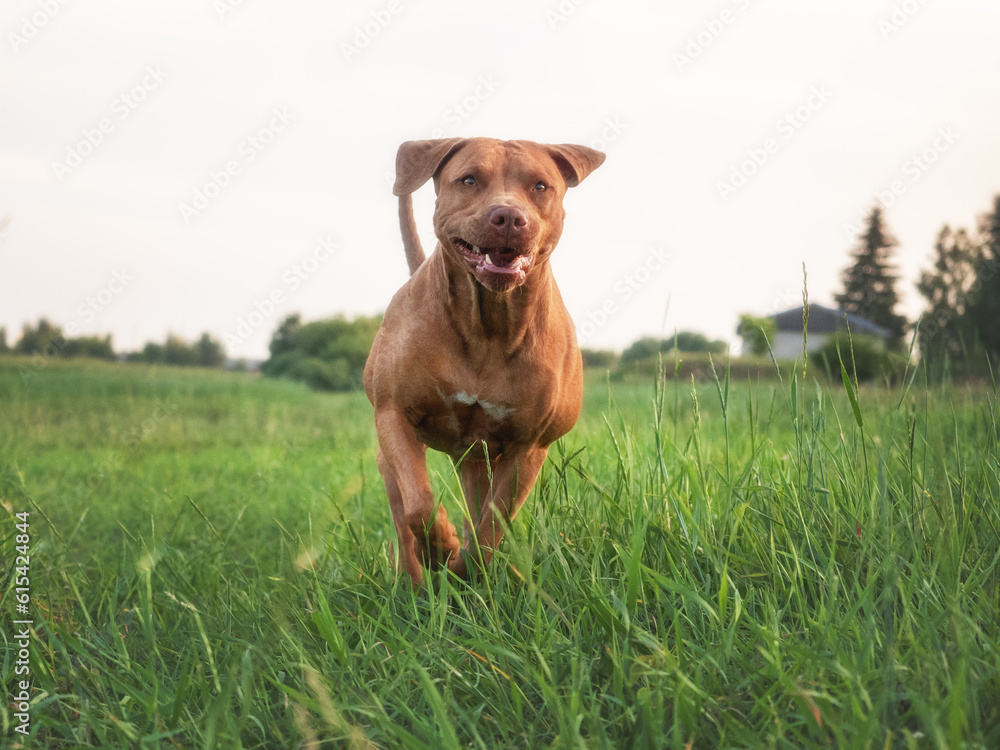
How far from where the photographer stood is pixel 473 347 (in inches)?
124

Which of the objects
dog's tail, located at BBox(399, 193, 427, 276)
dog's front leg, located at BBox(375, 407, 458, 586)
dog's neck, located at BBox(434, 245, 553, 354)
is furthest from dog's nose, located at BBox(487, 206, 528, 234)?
dog's tail, located at BBox(399, 193, 427, 276)

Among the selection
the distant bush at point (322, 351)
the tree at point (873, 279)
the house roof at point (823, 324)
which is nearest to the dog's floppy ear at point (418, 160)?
the distant bush at point (322, 351)

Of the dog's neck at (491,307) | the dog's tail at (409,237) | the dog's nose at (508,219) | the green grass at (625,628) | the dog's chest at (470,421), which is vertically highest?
the dog's tail at (409,237)

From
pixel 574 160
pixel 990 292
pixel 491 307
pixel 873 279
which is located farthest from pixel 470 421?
pixel 873 279

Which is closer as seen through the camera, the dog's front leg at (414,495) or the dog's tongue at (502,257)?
the dog's tongue at (502,257)

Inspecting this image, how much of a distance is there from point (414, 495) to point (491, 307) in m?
0.84

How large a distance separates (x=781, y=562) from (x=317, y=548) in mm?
2432

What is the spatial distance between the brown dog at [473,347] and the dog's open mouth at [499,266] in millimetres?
20

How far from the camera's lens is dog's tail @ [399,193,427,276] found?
4129 millimetres

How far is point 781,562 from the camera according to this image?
2527mm

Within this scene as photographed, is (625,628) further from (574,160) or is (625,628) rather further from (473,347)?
(574,160)

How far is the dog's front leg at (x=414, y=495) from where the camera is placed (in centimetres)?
301

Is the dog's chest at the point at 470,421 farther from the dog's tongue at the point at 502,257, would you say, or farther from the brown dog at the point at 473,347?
the dog's tongue at the point at 502,257

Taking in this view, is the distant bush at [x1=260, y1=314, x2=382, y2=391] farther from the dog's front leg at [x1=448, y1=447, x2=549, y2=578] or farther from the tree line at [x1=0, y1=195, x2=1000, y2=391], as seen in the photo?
the dog's front leg at [x1=448, y1=447, x2=549, y2=578]
